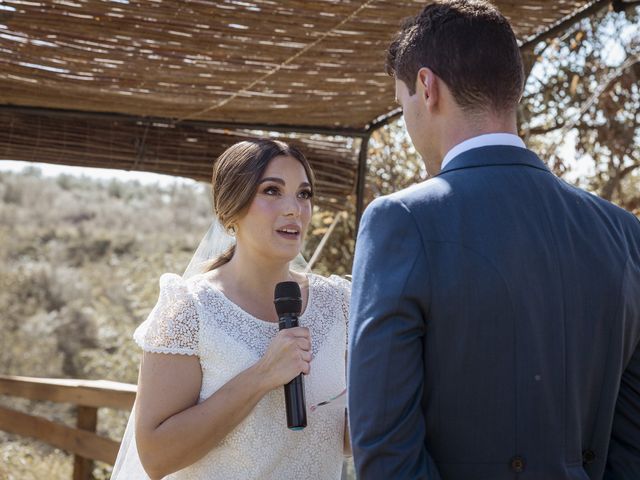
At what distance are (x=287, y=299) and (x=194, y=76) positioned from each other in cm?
185

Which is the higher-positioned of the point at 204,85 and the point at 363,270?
the point at 204,85

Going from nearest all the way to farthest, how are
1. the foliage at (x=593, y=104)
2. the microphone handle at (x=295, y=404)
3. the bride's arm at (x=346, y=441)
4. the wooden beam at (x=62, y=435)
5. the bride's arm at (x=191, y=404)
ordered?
the microphone handle at (x=295, y=404), the bride's arm at (x=191, y=404), the bride's arm at (x=346, y=441), the wooden beam at (x=62, y=435), the foliage at (x=593, y=104)

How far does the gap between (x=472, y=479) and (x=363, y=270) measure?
0.46 m

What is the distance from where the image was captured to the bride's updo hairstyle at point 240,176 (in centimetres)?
302

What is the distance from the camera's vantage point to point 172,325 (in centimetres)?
274

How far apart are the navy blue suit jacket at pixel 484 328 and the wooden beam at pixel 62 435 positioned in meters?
3.52

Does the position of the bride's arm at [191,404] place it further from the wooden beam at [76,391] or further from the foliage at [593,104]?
the foliage at [593,104]

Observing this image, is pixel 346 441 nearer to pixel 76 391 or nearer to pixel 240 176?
pixel 240 176

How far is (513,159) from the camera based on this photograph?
190 centimetres

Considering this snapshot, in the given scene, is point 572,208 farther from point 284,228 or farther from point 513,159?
point 284,228

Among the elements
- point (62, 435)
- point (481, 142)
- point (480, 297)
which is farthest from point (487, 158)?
point (62, 435)

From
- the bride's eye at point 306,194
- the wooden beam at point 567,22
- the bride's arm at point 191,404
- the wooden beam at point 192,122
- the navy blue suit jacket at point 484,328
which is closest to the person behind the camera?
the navy blue suit jacket at point 484,328

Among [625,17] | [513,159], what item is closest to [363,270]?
[513,159]

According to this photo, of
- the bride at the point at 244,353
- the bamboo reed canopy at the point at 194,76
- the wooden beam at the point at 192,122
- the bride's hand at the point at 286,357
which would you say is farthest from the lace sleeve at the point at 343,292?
the wooden beam at the point at 192,122
